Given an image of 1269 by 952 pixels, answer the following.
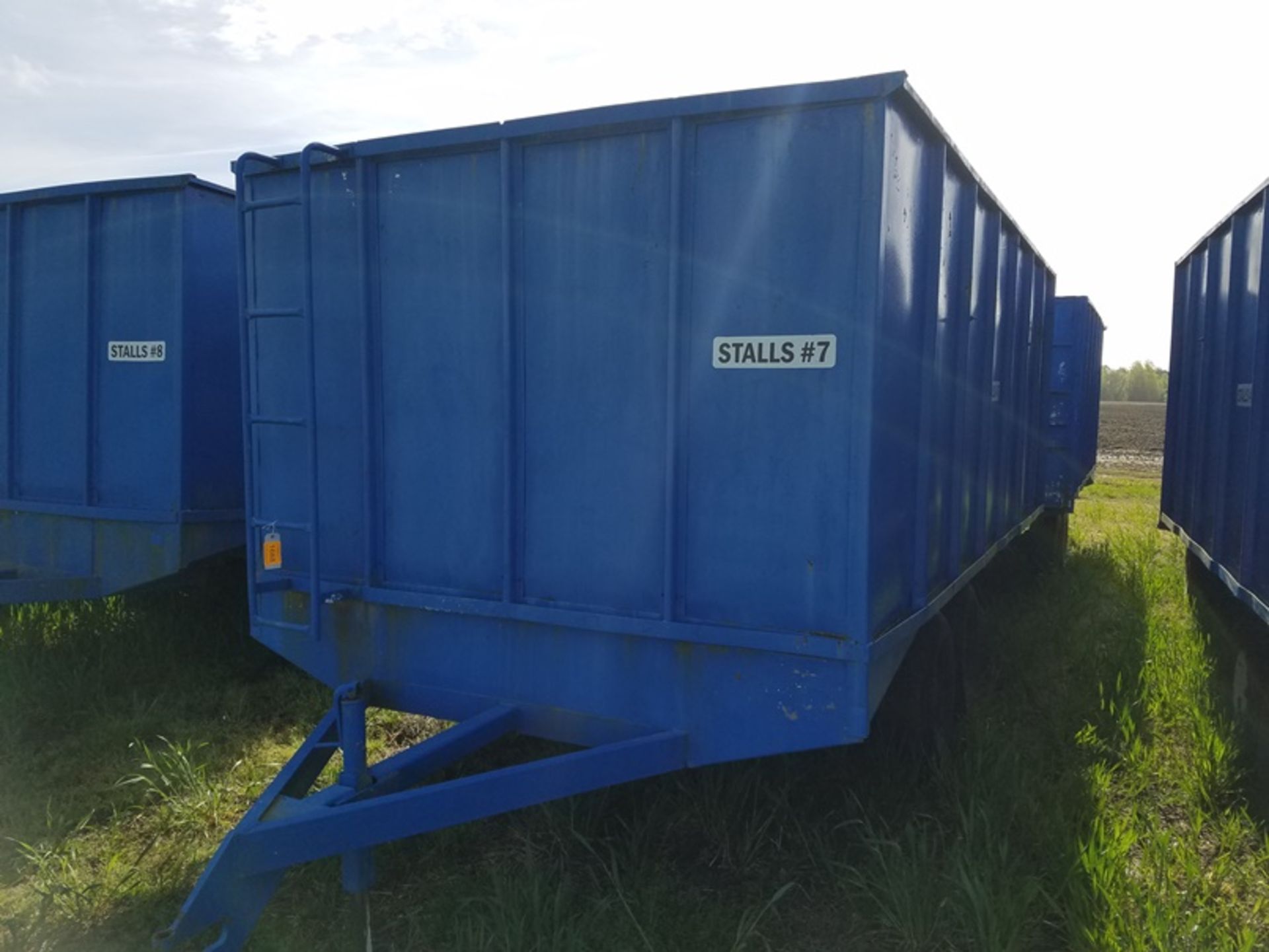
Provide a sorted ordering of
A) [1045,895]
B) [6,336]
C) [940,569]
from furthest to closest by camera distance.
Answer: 1. [6,336]
2. [940,569]
3. [1045,895]

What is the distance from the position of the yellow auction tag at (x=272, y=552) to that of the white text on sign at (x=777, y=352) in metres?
1.97

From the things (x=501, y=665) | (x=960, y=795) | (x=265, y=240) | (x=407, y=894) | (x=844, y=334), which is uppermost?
(x=265, y=240)

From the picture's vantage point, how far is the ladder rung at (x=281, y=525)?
389 centimetres

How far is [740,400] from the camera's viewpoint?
126 inches

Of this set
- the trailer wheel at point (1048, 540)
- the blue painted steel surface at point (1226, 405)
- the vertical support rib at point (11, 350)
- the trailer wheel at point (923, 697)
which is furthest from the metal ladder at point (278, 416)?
the trailer wheel at point (1048, 540)

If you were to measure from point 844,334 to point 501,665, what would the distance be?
5.68 feet

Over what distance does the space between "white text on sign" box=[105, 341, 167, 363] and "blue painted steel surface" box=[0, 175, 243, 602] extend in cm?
2

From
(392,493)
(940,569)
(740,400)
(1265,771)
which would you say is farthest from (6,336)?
(1265,771)

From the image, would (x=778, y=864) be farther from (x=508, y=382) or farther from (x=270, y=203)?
(x=270, y=203)

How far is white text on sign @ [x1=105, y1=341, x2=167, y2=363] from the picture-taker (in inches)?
222

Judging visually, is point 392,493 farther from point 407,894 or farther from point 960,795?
point 960,795

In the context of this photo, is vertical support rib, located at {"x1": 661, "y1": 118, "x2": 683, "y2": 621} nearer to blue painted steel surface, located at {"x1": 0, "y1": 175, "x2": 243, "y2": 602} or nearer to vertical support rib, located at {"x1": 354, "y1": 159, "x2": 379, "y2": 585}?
vertical support rib, located at {"x1": 354, "y1": 159, "x2": 379, "y2": 585}

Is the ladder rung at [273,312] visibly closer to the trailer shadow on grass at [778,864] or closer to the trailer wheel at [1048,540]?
the trailer shadow on grass at [778,864]

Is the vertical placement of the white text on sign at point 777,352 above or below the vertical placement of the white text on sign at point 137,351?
below
